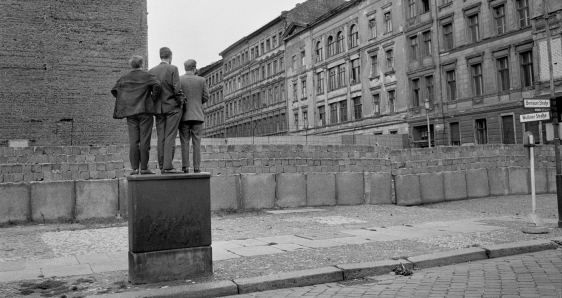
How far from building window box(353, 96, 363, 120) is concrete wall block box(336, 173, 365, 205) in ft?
109

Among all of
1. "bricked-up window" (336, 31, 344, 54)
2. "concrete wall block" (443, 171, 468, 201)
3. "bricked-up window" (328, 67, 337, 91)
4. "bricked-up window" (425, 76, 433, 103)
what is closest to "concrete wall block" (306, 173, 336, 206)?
"concrete wall block" (443, 171, 468, 201)

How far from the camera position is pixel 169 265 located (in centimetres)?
685

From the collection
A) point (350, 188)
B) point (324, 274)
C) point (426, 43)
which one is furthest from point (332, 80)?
point (324, 274)

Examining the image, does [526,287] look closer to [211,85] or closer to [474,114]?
[474,114]

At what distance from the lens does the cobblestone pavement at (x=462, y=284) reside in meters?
6.09

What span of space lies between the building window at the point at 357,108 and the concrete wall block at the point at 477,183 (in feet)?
100

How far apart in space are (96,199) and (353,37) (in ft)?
134

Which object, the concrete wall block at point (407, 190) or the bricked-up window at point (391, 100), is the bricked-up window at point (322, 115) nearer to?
the bricked-up window at point (391, 100)

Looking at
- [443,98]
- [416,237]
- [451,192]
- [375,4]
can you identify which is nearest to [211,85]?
[375,4]

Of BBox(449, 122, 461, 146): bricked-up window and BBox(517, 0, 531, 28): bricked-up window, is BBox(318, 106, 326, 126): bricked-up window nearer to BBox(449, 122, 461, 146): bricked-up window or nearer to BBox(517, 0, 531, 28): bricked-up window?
BBox(449, 122, 461, 146): bricked-up window

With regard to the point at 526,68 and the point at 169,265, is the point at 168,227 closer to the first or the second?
the point at 169,265

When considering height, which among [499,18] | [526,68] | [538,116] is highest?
[499,18]

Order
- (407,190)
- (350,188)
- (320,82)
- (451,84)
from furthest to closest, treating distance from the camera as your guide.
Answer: (320,82), (451,84), (407,190), (350,188)

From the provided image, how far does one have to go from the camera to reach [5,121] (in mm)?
23594
